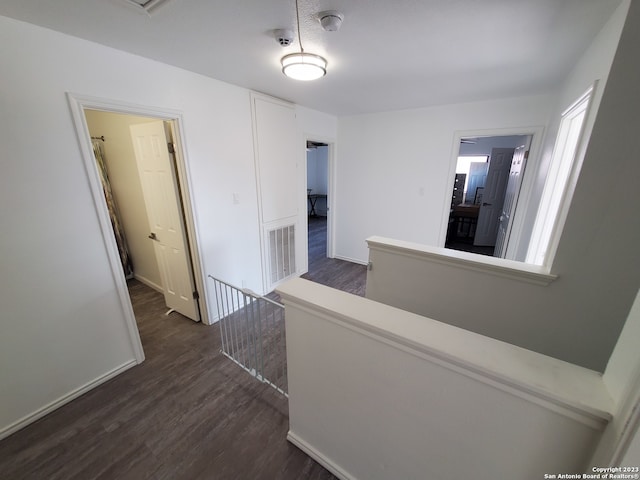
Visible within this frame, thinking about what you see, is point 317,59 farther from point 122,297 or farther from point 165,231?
point 122,297

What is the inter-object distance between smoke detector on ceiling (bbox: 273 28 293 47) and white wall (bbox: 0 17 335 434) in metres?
1.11

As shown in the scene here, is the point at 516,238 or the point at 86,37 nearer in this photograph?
the point at 86,37

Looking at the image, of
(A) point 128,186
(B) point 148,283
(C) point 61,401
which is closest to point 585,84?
(C) point 61,401

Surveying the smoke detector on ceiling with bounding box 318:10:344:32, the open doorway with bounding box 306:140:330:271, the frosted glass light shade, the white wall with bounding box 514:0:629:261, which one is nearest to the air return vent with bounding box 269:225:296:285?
the frosted glass light shade

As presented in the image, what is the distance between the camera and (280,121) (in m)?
2.96

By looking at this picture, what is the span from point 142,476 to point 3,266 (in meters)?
1.46

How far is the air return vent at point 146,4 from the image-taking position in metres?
1.15

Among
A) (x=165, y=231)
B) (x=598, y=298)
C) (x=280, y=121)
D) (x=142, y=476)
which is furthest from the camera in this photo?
(x=280, y=121)

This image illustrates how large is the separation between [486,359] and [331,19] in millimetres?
1670

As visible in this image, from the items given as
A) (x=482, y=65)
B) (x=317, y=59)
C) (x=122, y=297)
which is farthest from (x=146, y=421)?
(x=482, y=65)

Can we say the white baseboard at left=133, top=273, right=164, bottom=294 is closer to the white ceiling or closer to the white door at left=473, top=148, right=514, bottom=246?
the white ceiling

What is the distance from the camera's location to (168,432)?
5.10ft

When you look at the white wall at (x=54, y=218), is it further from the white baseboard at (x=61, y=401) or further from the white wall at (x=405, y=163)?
the white wall at (x=405, y=163)

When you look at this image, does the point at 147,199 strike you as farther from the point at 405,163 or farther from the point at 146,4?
the point at 405,163
